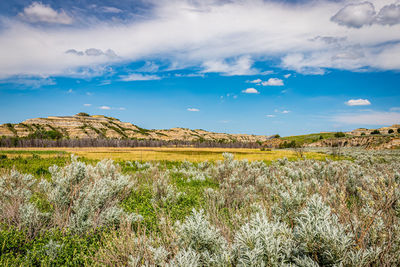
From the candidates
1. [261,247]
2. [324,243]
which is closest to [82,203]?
[261,247]

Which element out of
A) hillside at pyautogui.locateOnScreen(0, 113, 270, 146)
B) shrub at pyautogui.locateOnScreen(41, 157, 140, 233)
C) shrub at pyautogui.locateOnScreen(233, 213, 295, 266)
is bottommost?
shrub at pyautogui.locateOnScreen(41, 157, 140, 233)

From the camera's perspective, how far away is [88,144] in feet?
248

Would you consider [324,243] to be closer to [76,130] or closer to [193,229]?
[193,229]

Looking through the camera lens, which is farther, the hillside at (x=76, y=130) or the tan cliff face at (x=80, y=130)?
the tan cliff face at (x=80, y=130)

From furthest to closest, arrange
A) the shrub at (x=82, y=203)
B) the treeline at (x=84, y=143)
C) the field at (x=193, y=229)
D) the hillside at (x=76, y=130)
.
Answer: the hillside at (x=76, y=130) < the treeline at (x=84, y=143) < the shrub at (x=82, y=203) < the field at (x=193, y=229)

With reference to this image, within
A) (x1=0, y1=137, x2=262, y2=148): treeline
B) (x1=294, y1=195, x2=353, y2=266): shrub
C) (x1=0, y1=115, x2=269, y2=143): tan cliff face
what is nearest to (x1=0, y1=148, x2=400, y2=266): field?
(x1=294, y1=195, x2=353, y2=266): shrub

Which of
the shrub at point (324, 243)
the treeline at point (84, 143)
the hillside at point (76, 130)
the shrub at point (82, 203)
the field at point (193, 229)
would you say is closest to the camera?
the shrub at point (324, 243)

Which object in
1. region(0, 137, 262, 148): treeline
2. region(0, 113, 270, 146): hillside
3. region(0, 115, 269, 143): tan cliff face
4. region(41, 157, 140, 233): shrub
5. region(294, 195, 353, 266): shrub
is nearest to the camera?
region(294, 195, 353, 266): shrub

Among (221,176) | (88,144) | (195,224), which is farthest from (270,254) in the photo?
(88,144)

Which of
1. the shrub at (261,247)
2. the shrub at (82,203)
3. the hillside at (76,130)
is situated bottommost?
the shrub at (82,203)

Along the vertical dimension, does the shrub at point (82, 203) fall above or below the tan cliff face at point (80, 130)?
below

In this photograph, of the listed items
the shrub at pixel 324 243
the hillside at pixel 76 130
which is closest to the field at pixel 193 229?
the shrub at pixel 324 243

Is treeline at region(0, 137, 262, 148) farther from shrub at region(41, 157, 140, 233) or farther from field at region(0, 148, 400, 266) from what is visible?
shrub at region(41, 157, 140, 233)

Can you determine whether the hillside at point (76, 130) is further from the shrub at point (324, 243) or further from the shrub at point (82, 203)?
the shrub at point (324, 243)
